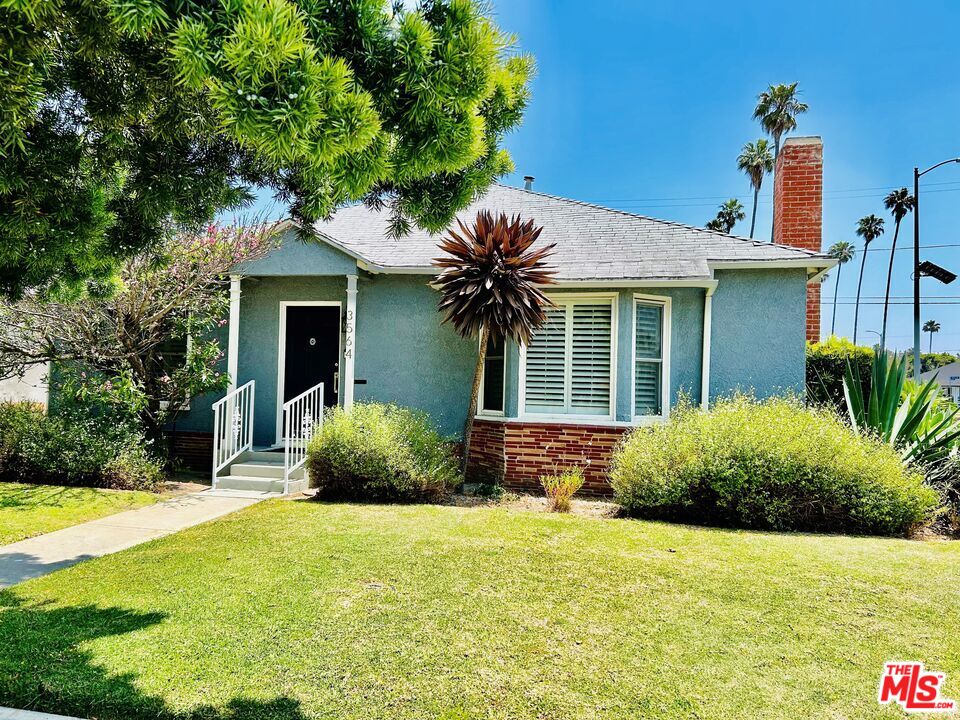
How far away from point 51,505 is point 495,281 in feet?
21.7

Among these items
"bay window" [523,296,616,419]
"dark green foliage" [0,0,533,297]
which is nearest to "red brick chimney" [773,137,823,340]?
"bay window" [523,296,616,419]

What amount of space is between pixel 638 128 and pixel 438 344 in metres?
14.2

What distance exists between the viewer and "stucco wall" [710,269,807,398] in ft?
30.2

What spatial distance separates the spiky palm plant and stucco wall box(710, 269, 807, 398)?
313 centimetres

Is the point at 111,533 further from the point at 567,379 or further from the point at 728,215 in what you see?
the point at 728,215

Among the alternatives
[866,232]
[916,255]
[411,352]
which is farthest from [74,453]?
[866,232]

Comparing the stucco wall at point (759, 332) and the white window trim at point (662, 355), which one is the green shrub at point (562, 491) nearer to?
the white window trim at point (662, 355)

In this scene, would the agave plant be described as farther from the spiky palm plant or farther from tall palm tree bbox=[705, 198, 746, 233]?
tall palm tree bbox=[705, 198, 746, 233]

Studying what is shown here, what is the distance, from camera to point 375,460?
7.66m

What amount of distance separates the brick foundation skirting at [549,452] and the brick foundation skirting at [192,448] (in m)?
5.20

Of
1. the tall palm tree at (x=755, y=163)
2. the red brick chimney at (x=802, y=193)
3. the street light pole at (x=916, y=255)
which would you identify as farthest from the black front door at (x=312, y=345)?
the tall palm tree at (x=755, y=163)

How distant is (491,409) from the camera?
990cm

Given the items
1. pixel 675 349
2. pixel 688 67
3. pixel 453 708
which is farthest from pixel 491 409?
pixel 688 67

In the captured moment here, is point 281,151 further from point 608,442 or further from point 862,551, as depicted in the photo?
point 608,442
